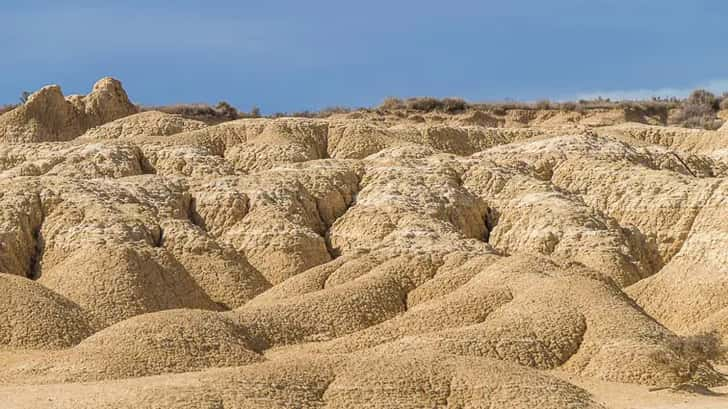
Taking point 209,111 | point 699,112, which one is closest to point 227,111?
point 209,111

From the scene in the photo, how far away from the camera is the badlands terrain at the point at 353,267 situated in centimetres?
2207

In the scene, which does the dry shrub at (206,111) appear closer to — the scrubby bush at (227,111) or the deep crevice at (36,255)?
the scrubby bush at (227,111)

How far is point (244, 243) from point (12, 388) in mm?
12815

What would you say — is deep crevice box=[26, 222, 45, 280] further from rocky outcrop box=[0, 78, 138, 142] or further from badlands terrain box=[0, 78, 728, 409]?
rocky outcrop box=[0, 78, 138, 142]

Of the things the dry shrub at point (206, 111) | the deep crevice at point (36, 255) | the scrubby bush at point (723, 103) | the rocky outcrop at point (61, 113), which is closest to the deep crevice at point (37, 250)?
the deep crevice at point (36, 255)

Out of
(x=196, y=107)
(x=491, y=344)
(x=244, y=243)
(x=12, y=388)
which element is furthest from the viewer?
(x=196, y=107)

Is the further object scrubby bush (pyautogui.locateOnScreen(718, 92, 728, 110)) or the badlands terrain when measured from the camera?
scrubby bush (pyautogui.locateOnScreen(718, 92, 728, 110))

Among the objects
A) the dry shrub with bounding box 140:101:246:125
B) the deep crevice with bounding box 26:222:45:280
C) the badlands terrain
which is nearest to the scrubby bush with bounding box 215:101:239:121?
the dry shrub with bounding box 140:101:246:125

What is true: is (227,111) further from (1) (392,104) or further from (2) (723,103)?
(2) (723,103)

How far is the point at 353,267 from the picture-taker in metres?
30.8

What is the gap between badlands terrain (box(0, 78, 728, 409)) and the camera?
22070mm

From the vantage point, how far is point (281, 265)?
32.8m

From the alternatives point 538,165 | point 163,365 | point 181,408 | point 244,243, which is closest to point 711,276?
point 538,165

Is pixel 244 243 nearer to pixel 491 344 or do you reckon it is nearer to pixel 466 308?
pixel 466 308
